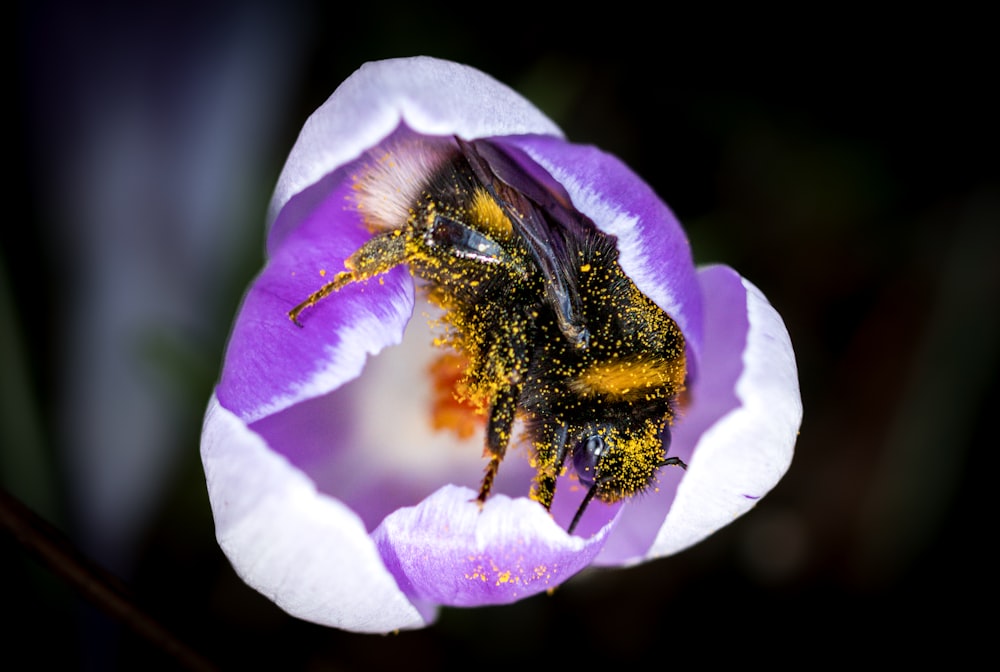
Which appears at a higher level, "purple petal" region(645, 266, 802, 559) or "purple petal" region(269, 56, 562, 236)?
"purple petal" region(269, 56, 562, 236)

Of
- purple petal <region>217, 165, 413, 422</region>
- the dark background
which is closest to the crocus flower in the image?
purple petal <region>217, 165, 413, 422</region>

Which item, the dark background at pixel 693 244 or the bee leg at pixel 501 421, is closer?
the bee leg at pixel 501 421

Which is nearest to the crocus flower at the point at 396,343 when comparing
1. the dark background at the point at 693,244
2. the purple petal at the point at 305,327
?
the purple petal at the point at 305,327

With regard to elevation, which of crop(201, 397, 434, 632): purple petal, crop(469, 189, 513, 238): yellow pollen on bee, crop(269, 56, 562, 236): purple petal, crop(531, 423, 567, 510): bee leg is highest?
crop(269, 56, 562, 236): purple petal

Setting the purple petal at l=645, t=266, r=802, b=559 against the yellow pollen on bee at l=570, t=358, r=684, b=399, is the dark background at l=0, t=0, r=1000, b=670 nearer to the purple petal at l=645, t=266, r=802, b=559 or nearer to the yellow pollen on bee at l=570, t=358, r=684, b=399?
the purple petal at l=645, t=266, r=802, b=559

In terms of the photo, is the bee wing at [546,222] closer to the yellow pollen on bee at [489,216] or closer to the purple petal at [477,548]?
the yellow pollen on bee at [489,216]

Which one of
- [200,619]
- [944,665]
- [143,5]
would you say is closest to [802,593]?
[944,665]

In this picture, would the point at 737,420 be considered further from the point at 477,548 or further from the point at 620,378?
the point at 477,548
